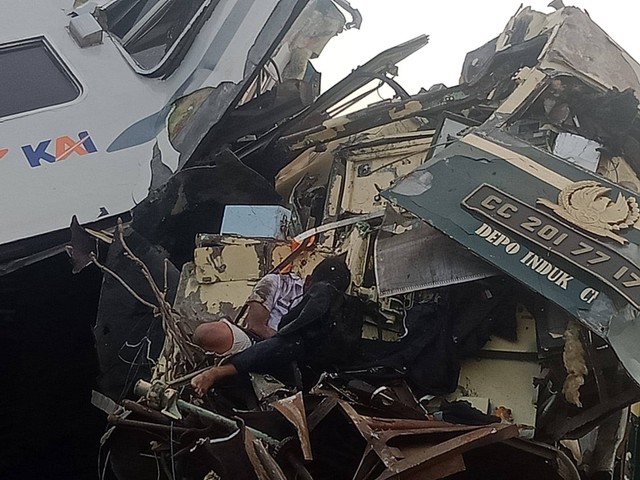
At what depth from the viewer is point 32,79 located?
4277 mm

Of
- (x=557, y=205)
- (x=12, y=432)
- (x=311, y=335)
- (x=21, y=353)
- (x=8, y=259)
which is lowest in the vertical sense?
(x=12, y=432)

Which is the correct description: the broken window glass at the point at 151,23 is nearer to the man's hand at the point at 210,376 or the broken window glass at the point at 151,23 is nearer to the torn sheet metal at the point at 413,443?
the man's hand at the point at 210,376

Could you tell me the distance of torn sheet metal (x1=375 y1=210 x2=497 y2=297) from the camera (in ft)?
9.62

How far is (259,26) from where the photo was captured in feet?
15.6

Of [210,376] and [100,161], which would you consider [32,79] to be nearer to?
[100,161]

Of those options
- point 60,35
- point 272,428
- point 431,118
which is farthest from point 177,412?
point 60,35

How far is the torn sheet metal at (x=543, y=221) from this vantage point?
8.66 feet

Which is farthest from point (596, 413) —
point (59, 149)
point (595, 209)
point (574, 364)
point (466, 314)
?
point (59, 149)

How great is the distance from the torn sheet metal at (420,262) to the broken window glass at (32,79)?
1956 mm

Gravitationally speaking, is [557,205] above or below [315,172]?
above

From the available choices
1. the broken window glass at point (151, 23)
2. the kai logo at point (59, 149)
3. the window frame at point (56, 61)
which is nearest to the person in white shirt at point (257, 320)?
the kai logo at point (59, 149)

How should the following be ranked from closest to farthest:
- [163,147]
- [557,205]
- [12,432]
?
[557,205] < [12,432] < [163,147]

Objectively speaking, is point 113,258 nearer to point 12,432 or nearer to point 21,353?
point 21,353

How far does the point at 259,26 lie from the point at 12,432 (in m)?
2.53
